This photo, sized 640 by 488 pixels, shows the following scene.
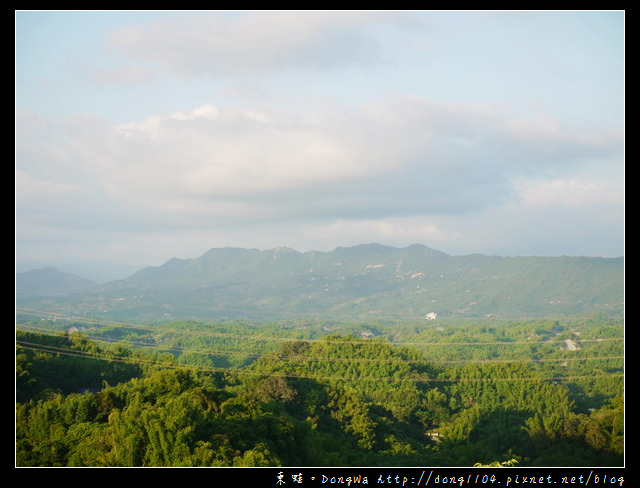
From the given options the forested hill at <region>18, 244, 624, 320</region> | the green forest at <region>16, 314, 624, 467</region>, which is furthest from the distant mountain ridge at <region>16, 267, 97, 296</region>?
the green forest at <region>16, 314, 624, 467</region>

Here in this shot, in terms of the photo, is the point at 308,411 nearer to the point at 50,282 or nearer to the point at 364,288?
the point at 364,288

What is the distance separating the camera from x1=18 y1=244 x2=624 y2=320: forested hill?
376 feet

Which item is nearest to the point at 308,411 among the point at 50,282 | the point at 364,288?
the point at 364,288

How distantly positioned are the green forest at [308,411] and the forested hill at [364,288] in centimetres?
7389

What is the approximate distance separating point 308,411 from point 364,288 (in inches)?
4831

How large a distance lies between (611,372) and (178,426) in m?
38.2

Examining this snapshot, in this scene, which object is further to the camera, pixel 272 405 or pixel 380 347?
pixel 380 347

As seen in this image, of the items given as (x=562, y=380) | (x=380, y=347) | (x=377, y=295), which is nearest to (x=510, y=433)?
(x=380, y=347)

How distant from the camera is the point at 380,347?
33.1m

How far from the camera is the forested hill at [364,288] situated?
11469 centimetres

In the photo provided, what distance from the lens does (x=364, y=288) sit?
5576 inches

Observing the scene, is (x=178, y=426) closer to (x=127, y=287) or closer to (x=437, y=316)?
(x=437, y=316)

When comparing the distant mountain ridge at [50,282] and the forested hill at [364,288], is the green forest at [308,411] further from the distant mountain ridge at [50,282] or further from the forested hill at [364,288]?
the distant mountain ridge at [50,282]

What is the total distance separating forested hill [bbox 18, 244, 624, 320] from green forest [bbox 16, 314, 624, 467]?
242ft
